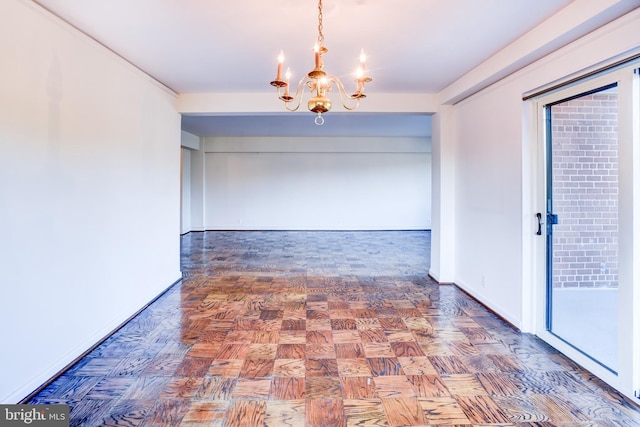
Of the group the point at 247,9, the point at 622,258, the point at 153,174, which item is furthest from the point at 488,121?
the point at 153,174

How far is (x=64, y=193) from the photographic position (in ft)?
7.81

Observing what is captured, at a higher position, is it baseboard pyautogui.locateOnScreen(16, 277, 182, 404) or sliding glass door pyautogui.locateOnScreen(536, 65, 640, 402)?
sliding glass door pyautogui.locateOnScreen(536, 65, 640, 402)

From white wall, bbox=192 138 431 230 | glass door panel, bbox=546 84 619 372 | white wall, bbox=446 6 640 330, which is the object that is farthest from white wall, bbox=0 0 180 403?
white wall, bbox=192 138 431 230

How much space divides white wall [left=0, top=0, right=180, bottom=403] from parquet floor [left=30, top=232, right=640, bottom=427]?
0.28 meters

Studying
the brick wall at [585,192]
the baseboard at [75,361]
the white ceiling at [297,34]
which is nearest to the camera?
the baseboard at [75,361]

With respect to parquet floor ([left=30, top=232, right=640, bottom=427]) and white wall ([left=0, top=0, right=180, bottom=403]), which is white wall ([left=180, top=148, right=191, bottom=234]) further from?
white wall ([left=0, top=0, right=180, bottom=403])

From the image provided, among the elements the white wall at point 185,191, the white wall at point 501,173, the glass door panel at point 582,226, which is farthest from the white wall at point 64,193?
the white wall at point 185,191

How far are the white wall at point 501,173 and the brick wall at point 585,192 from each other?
236mm

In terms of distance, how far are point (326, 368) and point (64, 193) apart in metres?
2.18

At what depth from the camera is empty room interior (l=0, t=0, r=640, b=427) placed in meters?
2.01

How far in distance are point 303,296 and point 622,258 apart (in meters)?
2.91

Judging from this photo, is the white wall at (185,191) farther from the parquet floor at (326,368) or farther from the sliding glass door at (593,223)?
the sliding glass door at (593,223)

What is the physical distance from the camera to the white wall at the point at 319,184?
974cm

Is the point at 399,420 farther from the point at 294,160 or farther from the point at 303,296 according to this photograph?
the point at 294,160
